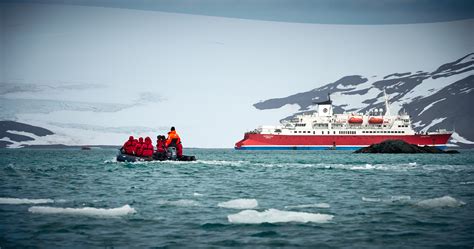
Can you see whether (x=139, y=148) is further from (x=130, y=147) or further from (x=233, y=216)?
(x=233, y=216)

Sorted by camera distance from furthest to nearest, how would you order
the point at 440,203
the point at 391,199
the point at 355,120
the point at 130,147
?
the point at 355,120 → the point at 130,147 → the point at 391,199 → the point at 440,203

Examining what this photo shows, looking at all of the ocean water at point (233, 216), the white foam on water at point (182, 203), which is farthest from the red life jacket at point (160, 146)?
the white foam on water at point (182, 203)

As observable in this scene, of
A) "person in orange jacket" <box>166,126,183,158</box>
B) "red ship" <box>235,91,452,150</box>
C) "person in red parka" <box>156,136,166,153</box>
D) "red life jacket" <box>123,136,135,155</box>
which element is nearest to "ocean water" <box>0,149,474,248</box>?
"person in orange jacket" <box>166,126,183,158</box>

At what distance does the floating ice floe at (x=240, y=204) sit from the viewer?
895 inches

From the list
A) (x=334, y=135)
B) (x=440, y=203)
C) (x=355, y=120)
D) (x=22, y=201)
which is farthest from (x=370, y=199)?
(x=355, y=120)

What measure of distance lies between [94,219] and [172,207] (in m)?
3.94

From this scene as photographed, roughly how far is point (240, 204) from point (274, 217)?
3.89m

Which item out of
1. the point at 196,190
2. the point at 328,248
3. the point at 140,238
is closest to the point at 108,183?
the point at 196,190

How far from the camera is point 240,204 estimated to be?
2322cm

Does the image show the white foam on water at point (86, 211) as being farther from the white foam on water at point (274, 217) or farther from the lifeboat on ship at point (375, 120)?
the lifeboat on ship at point (375, 120)

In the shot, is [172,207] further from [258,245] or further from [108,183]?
[108,183]

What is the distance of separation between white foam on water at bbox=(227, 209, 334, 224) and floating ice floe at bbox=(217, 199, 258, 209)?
7.14 feet

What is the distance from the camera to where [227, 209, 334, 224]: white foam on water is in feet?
62.2

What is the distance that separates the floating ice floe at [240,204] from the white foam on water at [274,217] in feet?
7.14
